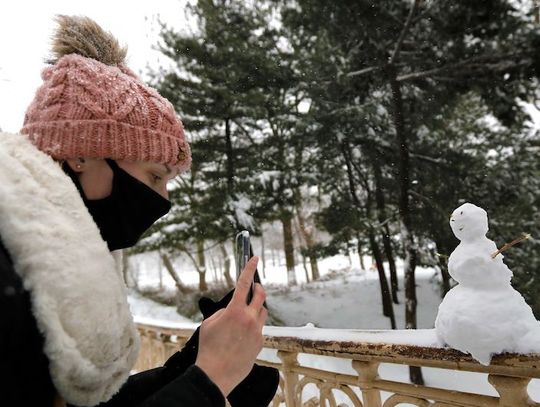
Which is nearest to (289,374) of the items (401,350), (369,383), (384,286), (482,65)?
(369,383)

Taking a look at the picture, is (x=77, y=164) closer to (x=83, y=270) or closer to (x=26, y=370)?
(x=83, y=270)

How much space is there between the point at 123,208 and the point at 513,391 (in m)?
1.40

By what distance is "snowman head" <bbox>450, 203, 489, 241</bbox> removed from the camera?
70.6 inches

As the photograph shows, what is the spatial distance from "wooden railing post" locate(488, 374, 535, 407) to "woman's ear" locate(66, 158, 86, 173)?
1534mm

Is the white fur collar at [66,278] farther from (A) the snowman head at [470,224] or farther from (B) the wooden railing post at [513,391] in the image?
(A) the snowman head at [470,224]

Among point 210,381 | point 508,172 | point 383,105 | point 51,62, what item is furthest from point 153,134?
point 383,105

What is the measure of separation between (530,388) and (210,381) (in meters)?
5.67

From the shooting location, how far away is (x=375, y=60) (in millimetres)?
10484

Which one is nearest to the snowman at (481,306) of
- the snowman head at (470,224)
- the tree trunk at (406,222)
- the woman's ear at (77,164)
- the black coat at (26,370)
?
the snowman head at (470,224)

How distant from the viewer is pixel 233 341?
0.77 metres

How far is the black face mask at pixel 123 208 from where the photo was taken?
3.60 ft

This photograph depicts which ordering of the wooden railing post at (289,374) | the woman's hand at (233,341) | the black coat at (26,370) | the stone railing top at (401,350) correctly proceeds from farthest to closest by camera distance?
the wooden railing post at (289,374)
the stone railing top at (401,350)
the woman's hand at (233,341)
the black coat at (26,370)

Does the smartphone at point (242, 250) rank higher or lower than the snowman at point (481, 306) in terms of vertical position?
higher

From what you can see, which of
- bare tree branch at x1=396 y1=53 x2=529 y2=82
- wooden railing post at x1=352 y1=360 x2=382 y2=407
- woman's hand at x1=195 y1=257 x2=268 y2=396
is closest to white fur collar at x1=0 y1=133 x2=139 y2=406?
woman's hand at x1=195 y1=257 x2=268 y2=396
